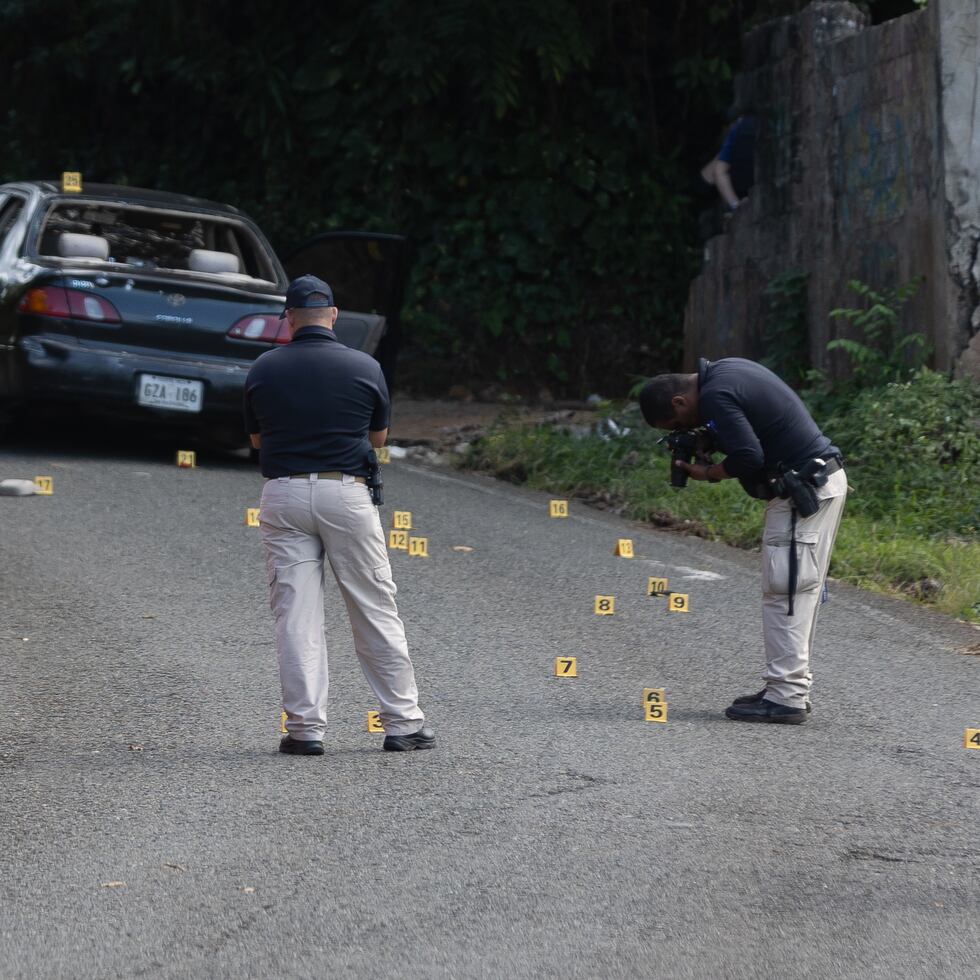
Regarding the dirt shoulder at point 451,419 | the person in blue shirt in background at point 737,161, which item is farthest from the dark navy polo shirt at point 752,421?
the person in blue shirt in background at point 737,161

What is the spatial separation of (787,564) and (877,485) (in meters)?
4.58

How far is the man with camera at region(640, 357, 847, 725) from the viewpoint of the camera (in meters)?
6.54

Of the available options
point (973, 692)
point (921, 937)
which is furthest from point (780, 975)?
point (973, 692)

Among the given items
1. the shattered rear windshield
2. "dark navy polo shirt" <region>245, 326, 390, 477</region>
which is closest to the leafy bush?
the shattered rear windshield

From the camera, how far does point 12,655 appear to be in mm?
7133

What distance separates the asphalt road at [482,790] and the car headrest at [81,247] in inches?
108

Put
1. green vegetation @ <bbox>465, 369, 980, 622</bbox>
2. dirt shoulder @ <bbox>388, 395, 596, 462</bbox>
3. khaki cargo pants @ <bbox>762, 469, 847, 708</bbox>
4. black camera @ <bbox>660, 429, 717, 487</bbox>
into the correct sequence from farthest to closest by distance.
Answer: dirt shoulder @ <bbox>388, 395, 596, 462</bbox>
green vegetation @ <bbox>465, 369, 980, 622</bbox>
black camera @ <bbox>660, 429, 717, 487</bbox>
khaki cargo pants @ <bbox>762, 469, 847, 708</bbox>

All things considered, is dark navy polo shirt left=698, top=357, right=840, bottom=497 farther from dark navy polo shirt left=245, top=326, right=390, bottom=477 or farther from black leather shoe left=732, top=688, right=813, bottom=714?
dark navy polo shirt left=245, top=326, right=390, bottom=477

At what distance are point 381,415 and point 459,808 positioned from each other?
1.41 metres

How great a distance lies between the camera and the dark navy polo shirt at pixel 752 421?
6523mm

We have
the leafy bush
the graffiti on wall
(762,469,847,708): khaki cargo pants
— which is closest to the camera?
(762,469,847,708): khaki cargo pants

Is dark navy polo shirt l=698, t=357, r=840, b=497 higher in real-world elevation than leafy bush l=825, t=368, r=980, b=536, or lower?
higher

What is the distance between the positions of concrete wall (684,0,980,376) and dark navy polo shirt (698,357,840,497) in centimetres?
549

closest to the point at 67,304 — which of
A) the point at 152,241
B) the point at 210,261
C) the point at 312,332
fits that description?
the point at 152,241
